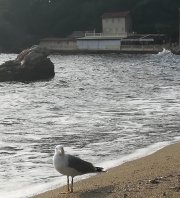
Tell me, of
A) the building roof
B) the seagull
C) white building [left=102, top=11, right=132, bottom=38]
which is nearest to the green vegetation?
white building [left=102, top=11, right=132, bottom=38]

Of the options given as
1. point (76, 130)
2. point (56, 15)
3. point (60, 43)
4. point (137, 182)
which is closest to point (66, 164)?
point (137, 182)

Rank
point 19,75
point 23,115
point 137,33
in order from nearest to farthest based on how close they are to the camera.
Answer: point 23,115 < point 19,75 < point 137,33

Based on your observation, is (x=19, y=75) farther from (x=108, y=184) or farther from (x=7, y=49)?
(x=7, y=49)

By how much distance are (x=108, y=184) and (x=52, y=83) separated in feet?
108

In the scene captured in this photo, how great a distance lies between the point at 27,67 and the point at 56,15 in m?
71.6

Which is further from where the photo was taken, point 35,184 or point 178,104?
point 178,104

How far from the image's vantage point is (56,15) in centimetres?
11500

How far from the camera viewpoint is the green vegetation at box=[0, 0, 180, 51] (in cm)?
10725

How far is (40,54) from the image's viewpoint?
45750mm

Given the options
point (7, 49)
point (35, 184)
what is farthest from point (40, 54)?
point (7, 49)

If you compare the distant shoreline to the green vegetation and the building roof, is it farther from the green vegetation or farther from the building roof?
the green vegetation

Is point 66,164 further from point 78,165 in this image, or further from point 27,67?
point 27,67

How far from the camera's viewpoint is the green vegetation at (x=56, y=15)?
4222 inches

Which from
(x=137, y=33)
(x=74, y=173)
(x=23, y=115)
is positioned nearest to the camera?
(x=74, y=173)
